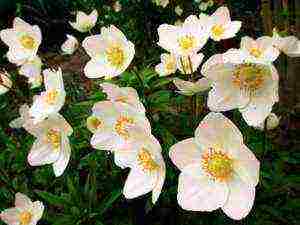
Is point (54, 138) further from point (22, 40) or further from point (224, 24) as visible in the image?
point (224, 24)

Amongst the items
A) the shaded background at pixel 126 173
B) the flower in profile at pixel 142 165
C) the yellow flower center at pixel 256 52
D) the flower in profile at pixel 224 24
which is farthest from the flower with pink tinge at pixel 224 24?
the flower in profile at pixel 142 165

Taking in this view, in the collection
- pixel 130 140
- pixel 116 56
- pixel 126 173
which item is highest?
pixel 116 56

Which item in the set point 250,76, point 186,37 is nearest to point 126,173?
point 186,37

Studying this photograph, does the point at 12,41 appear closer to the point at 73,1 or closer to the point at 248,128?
the point at 248,128

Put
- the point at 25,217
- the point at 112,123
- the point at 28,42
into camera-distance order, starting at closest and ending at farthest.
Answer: the point at 112,123 → the point at 25,217 → the point at 28,42

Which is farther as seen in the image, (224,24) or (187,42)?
(224,24)

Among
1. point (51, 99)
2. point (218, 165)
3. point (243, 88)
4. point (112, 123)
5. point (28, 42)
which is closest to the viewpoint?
point (218, 165)
